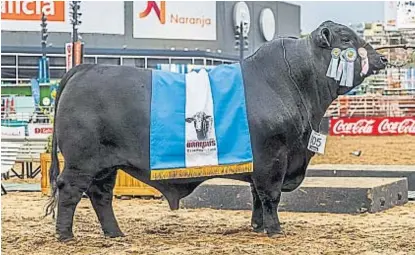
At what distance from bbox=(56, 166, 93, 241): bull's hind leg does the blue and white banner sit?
672 millimetres

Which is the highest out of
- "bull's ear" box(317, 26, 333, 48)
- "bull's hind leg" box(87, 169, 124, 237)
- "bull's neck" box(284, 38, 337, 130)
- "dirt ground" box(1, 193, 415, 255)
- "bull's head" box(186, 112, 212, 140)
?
"bull's ear" box(317, 26, 333, 48)

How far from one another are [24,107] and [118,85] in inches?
1162

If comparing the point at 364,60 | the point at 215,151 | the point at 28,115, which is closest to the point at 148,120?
the point at 215,151

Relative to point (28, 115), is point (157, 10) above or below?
above

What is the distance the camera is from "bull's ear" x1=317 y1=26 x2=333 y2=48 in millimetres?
8445

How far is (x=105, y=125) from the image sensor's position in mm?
8070

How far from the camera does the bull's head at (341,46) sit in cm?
848

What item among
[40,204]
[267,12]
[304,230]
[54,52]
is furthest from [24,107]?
[267,12]

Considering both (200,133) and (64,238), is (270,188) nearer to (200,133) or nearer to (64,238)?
(200,133)

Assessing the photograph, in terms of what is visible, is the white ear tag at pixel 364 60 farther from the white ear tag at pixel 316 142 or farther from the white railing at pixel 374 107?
the white railing at pixel 374 107

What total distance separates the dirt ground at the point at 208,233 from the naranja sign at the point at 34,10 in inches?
1922

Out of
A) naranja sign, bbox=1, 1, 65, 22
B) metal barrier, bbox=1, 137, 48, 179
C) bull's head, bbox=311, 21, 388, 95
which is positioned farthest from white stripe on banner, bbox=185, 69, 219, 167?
naranja sign, bbox=1, 1, 65, 22

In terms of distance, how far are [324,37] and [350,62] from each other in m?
0.36

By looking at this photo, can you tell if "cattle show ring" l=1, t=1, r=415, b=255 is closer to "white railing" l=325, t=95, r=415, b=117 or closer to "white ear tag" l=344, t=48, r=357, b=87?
"white ear tag" l=344, t=48, r=357, b=87
